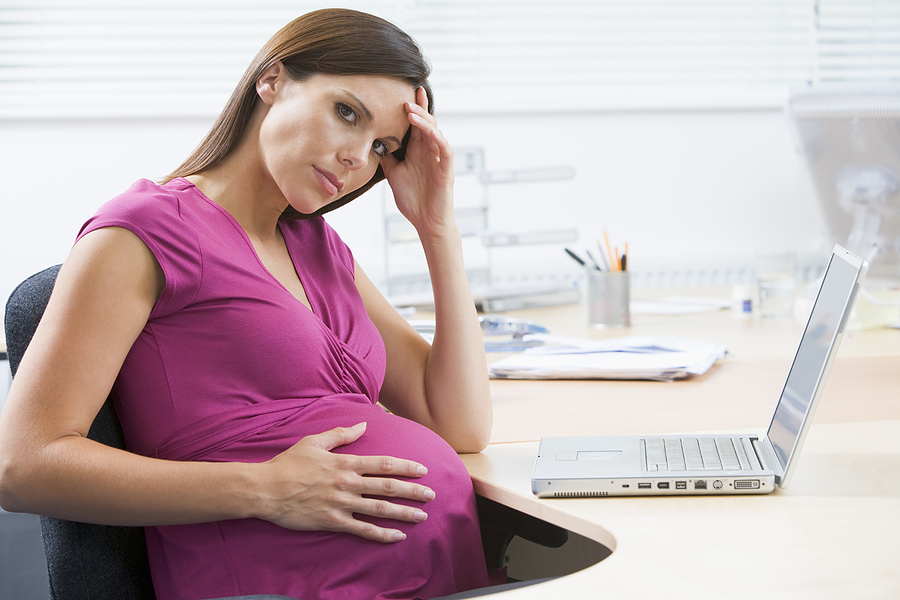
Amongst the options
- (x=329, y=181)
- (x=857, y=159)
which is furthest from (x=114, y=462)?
(x=857, y=159)

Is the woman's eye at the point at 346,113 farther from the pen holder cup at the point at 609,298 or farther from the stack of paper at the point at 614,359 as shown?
the pen holder cup at the point at 609,298

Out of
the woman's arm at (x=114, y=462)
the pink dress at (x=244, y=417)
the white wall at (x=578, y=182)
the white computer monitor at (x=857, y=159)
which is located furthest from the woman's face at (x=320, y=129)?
the white wall at (x=578, y=182)

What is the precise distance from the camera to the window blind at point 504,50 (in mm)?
2779

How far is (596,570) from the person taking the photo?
0.60 metres

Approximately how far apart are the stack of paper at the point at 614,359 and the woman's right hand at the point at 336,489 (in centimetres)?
56

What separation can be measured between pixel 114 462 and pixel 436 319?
1.63ft

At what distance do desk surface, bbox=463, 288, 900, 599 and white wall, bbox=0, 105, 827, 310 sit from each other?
1.64 meters

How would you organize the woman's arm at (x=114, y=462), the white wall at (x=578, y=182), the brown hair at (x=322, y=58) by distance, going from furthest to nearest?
the white wall at (x=578, y=182)
the brown hair at (x=322, y=58)
the woman's arm at (x=114, y=462)

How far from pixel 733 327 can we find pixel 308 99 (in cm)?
120

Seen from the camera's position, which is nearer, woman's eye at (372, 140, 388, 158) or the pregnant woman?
the pregnant woman

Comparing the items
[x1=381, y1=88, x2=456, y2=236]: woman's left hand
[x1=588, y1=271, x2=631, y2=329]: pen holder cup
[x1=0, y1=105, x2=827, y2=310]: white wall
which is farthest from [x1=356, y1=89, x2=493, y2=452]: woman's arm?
[x1=0, y1=105, x2=827, y2=310]: white wall

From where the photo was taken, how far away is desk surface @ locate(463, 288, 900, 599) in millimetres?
576

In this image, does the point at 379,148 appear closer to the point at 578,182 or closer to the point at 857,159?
the point at 857,159

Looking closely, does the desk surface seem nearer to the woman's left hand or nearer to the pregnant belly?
the pregnant belly
